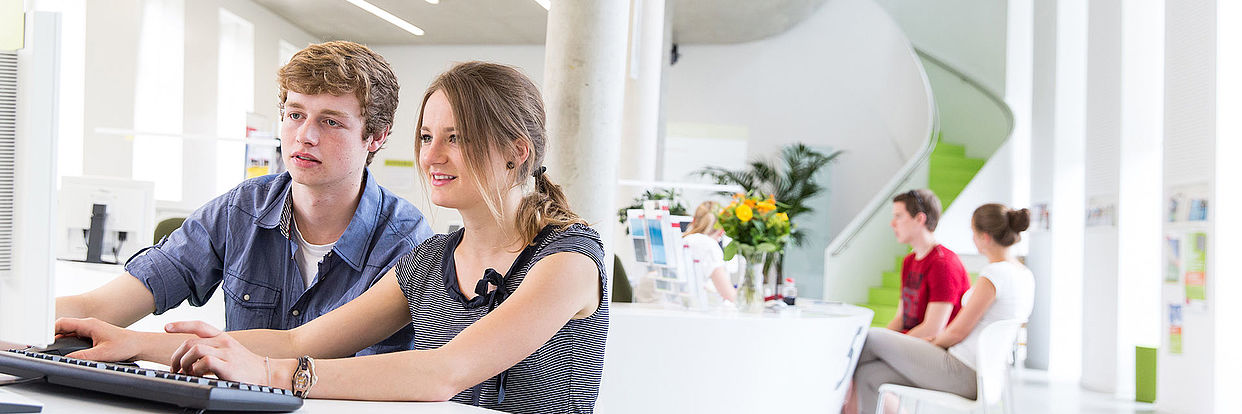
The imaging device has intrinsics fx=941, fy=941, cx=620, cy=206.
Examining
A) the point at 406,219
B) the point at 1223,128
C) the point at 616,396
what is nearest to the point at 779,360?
the point at 616,396

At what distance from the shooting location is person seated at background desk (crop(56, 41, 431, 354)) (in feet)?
5.56

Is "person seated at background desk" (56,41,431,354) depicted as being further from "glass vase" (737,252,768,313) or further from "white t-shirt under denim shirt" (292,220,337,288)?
"glass vase" (737,252,768,313)

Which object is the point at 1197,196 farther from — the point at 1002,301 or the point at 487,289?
the point at 487,289

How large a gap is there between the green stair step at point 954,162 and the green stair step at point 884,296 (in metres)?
1.63

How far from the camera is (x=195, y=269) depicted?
1.80 m

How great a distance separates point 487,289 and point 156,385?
0.54m

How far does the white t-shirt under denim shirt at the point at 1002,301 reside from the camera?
381 cm

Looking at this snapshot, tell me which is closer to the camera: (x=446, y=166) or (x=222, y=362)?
(x=222, y=362)

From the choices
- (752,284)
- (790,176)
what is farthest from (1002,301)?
(790,176)

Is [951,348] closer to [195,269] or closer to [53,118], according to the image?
[195,269]

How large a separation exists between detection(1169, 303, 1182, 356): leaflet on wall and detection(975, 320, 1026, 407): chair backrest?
11.6 ft

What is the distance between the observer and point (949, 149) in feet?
31.5

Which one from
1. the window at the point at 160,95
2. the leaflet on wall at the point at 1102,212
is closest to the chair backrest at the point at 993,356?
the leaflet on wall at the point at 1102,212

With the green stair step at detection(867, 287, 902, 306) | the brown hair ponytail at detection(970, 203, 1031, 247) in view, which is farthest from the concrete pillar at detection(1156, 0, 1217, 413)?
the brown hair ponytail at detection(970, 203, 1031, 247)
